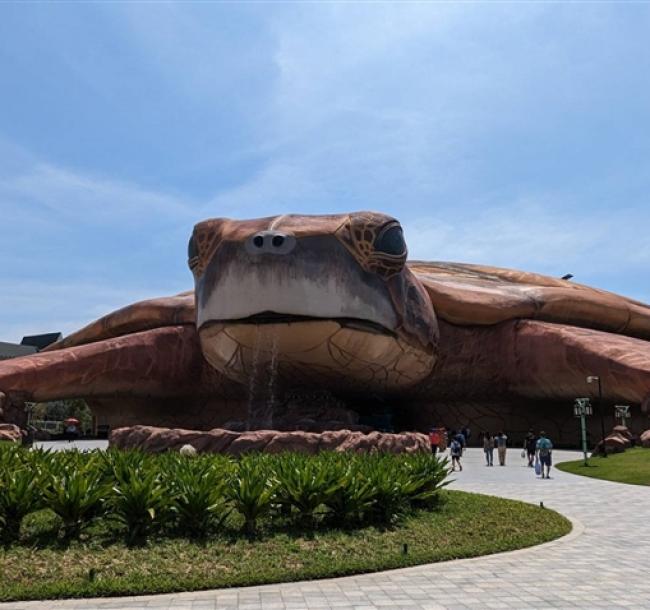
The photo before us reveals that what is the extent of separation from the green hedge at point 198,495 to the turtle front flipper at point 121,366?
13459 millimetres

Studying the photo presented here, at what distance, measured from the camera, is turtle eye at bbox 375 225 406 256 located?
16.0 m

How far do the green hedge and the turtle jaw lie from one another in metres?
6.22

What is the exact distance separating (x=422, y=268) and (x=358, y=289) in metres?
12.2

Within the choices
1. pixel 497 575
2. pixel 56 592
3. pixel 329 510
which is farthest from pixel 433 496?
pixel 56 592

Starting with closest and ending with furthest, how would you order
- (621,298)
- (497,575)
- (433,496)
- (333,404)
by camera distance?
(497,575) → (433,496) → (333,404) → (621,298)

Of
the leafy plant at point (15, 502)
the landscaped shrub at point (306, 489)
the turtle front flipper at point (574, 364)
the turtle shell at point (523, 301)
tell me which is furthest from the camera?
the turtle shell at point (523, 301)

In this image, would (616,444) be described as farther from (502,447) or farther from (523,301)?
(523,301)

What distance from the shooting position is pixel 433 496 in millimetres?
9586

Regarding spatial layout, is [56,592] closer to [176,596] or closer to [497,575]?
[176,596]

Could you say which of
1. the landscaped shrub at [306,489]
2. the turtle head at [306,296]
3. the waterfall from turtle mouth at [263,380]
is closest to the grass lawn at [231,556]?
the landscaped shrub at [306,489]

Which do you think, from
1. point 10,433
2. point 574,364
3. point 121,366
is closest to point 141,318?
point 121,366

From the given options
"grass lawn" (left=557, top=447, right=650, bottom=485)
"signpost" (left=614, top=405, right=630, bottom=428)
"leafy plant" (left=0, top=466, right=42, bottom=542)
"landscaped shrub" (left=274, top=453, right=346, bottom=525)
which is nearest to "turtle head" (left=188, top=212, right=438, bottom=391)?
"grass lawn" (left=557, top=447, right=650, bottom=485)

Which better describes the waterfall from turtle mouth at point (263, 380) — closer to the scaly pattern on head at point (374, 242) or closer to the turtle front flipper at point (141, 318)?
the scaly pattern on head at point (374, 242)

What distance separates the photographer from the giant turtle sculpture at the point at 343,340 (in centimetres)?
1527
